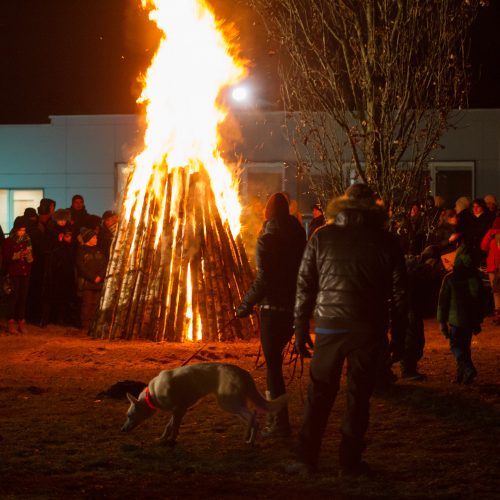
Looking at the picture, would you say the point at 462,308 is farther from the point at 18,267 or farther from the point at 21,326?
the point at 21,326

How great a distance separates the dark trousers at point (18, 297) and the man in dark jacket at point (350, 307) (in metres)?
8.86

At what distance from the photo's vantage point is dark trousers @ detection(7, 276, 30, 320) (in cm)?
1470

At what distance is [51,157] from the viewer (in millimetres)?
22500

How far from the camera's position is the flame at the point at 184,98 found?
581 inches

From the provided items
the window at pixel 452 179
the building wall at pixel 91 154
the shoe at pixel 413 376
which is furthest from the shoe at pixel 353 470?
the window at pixel 452 179

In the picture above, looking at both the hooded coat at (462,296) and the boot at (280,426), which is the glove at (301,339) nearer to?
the boot at (280,426)

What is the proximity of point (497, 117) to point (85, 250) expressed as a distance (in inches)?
416

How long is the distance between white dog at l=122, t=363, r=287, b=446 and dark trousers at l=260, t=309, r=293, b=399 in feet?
1.10

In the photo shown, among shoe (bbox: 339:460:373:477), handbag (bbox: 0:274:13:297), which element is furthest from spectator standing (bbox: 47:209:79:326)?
shoe (bbox: 339:460:373:477)

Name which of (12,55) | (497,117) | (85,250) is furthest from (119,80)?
(85,250)

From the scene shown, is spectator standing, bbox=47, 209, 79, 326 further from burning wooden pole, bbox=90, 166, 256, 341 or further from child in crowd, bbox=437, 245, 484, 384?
child in crowd, bbox=437, 245, 484, 384

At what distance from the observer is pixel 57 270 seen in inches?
621

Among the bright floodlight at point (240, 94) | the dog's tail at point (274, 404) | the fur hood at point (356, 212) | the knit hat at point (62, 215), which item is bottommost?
the dog's tail at point (274, 404)

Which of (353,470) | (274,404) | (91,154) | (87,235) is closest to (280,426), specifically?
(274,404)
